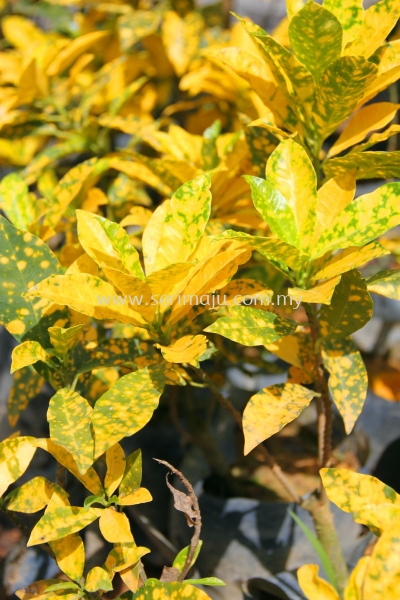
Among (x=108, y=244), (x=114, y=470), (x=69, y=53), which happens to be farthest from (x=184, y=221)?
(x=69, y=53)

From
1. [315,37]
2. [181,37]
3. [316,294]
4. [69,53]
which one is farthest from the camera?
[181,37]

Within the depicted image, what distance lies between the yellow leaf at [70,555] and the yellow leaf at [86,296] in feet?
0.88

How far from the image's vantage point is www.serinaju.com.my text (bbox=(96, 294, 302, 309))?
63cm

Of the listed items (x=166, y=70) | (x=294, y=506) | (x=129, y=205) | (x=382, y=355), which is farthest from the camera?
(x=382, y=355)

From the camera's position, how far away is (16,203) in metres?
0.86

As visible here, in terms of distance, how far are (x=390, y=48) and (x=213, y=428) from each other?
892 mm

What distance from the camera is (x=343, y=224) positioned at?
0.65 meters

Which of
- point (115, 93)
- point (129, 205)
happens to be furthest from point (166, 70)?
point (129, 205)

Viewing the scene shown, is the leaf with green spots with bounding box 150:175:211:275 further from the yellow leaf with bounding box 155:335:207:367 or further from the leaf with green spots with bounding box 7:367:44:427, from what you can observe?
the leaf with green spots with bounding box 7:367:44:427

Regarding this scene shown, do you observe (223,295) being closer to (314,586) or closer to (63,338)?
(63,338)

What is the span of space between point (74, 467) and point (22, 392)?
200mm

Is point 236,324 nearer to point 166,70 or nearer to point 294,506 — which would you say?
point 294,506

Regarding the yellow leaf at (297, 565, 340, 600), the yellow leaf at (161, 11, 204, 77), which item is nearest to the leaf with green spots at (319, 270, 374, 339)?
the yellow leaf at (297, 565, 340, 600)

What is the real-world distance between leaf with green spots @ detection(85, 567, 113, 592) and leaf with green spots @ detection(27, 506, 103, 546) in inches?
2.3
